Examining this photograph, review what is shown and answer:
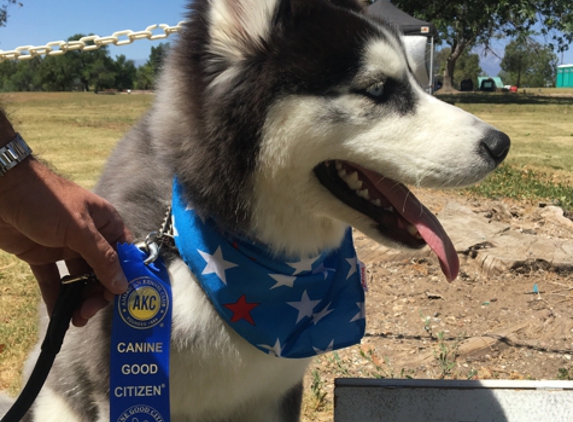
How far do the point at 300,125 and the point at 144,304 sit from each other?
75 cm

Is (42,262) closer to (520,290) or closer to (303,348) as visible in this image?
(303,348)

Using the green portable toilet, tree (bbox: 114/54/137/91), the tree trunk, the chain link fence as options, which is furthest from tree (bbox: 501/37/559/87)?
the chain link fence

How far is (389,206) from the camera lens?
1.95 m

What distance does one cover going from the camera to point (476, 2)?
74.3ft

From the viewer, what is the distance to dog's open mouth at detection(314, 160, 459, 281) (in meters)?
1.87

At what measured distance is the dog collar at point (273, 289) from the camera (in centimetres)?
182

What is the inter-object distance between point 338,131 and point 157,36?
107 cm

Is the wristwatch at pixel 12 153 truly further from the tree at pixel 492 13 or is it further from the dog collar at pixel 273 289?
the tree at pixel 492 13

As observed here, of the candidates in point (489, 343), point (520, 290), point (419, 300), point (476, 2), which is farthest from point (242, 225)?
point (476, 2)

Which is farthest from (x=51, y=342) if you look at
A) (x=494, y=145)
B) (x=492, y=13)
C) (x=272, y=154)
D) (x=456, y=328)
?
(x=492, y=13)

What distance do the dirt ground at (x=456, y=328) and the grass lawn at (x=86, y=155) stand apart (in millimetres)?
1786

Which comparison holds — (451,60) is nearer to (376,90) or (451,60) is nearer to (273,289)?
(376,90)

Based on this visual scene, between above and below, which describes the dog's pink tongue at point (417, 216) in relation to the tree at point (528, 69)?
above

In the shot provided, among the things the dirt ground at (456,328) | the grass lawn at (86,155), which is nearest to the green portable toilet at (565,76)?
the grass lawn at (86,155)
